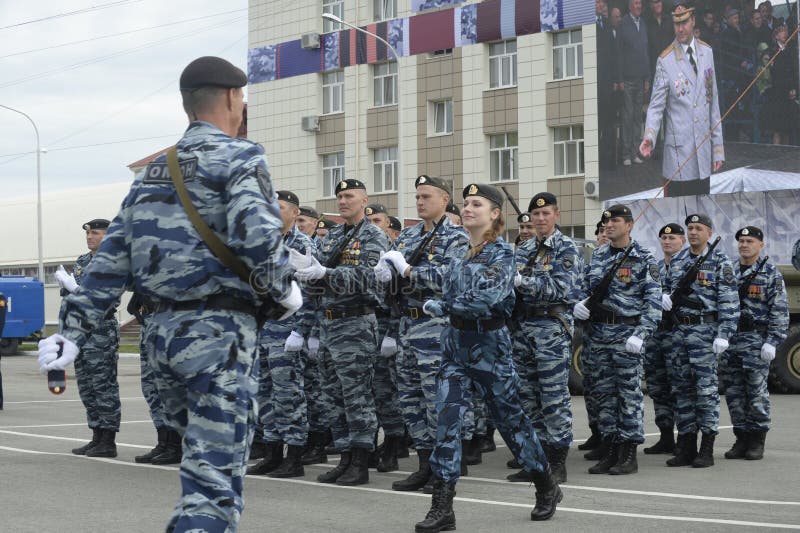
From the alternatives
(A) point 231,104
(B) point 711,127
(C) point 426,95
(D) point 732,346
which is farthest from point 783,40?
(A) point 231,104

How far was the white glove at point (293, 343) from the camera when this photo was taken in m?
8.89

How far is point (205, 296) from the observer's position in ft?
14.0

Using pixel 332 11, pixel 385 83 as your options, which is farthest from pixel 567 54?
pixel 332 11

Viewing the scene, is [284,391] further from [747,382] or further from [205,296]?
[205,296]

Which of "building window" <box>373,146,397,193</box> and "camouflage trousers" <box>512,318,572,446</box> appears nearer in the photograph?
"camouflage trousers" <box>512,318,572,446</box>

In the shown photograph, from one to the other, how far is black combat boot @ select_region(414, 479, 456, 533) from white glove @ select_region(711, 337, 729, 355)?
3.81 meters

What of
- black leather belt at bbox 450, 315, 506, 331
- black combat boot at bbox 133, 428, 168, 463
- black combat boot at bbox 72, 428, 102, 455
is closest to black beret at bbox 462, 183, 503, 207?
black leather belt at bbox 450, 315, 506, 331

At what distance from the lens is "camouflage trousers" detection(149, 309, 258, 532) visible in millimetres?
4105

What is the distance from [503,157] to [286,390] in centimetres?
2669

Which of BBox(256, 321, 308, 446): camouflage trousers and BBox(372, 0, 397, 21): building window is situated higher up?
BBox(372, 0, 397, 21): building window

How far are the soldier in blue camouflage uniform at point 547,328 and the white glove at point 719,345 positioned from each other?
4.95ft

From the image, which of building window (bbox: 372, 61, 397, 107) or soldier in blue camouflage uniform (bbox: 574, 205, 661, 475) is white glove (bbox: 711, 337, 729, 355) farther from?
building window (bbox: 372, 61, 397, 107)

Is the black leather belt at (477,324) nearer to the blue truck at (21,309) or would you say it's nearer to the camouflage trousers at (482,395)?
the camouflage trousers at (482,395)

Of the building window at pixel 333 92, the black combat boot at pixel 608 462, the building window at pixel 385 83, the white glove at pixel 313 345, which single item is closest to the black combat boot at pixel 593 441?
the black combat boot at pixel 608 462
